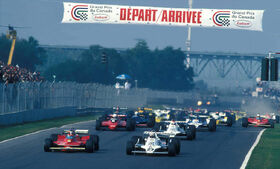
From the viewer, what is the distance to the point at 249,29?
3922cm

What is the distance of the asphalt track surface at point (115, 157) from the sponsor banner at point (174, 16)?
11478 millimetres

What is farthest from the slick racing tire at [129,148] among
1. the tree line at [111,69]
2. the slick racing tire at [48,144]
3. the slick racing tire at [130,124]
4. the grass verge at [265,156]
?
the tree line at [111,69]

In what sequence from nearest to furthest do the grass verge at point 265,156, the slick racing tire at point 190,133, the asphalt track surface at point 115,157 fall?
the asphalt track surface at point 115,157 → the grass verge at point 265,156 → the slick racing tire at point 190,133

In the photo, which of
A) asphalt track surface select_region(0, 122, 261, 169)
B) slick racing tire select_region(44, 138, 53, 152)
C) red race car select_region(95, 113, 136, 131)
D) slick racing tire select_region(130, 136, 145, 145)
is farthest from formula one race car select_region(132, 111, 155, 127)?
slick racing tire select_region(44, 138, 53, 152)

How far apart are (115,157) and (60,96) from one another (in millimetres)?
26979

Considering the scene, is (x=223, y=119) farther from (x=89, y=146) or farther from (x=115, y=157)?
(x=115, y=157)

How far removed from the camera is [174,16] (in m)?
39.0

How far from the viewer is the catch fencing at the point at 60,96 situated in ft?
119

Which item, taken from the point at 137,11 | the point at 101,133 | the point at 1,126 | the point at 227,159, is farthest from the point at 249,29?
the point at 227,159

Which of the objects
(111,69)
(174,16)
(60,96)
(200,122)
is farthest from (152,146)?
(111,69)

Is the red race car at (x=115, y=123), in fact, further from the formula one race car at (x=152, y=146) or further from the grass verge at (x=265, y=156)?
the formula one race car at (x=152, y=146)

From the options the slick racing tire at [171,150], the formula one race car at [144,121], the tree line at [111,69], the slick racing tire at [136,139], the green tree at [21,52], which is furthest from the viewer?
the tree line at [111,69]

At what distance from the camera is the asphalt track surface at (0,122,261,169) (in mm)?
18812

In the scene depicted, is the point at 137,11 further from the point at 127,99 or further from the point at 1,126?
the point at 127,99
